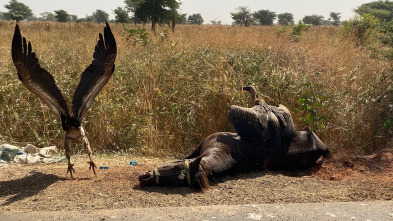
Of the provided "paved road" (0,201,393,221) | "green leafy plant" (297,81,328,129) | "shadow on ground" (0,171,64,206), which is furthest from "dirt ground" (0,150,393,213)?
"green leafy plant" (297,81,328,129)

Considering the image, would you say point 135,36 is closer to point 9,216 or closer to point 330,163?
point 330,163

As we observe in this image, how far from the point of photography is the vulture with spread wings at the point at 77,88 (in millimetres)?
3857

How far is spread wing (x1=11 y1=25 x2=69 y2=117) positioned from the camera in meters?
3.82

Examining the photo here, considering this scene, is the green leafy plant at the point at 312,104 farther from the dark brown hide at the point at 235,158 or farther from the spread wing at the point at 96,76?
the spread wing at the point at 96,76

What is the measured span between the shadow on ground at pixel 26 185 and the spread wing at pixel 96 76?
2.42 ft

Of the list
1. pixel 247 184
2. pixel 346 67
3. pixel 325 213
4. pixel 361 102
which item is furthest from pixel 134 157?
pixel 346 67

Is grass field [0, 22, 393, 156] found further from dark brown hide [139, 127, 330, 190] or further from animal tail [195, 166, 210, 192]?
animal tail [195, 166, 210, 192]

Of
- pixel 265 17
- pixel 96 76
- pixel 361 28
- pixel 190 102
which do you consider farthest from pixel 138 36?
pixel 265 17

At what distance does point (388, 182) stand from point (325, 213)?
50.1 inches

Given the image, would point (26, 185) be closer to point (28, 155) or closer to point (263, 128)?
point (28, 155)

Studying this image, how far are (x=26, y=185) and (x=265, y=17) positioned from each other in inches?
2024

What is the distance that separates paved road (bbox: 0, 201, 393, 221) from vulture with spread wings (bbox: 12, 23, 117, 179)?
0.97 m

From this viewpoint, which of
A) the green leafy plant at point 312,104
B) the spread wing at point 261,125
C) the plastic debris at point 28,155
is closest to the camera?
the spread wing at point 261,125

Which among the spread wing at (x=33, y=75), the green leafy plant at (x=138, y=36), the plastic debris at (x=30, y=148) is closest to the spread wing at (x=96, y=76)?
the spread wing at (x=33, y=75)
